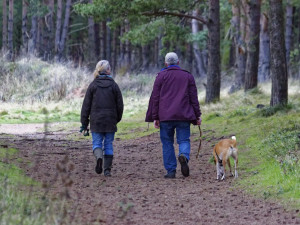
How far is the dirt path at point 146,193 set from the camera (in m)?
6.20

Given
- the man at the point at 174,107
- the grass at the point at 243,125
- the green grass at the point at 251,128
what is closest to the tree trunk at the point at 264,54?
the grass at the point at 243,125

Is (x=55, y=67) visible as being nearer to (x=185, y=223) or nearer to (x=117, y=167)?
(x=117, y=167)

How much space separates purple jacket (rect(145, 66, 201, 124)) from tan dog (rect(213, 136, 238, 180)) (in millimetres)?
642

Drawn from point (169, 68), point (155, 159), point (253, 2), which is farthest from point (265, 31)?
point (169, 68)

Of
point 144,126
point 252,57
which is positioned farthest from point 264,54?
point 144,126

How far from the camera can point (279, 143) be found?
1062cm

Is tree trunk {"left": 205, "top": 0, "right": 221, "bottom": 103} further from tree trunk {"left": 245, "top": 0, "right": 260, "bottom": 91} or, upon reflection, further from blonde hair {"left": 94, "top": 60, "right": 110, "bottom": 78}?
blonde hair {"left": 94, "top": 60, "right": 110, "bottom": 78}

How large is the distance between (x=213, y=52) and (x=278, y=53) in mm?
5143

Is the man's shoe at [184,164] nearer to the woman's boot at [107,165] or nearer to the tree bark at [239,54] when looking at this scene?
the woman's boot at [107,165]

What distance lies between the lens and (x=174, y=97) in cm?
945

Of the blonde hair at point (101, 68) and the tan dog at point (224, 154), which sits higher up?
the blonde hair at point (101, 68)

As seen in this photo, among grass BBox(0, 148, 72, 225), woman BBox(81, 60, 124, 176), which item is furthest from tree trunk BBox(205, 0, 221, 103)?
grass BBox(0, 148, 72, 225)

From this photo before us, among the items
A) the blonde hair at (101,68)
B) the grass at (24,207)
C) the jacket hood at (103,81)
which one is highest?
the blonde hair at (101,68)

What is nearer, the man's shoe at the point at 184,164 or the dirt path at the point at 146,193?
the dirt path at the point at 146,193
